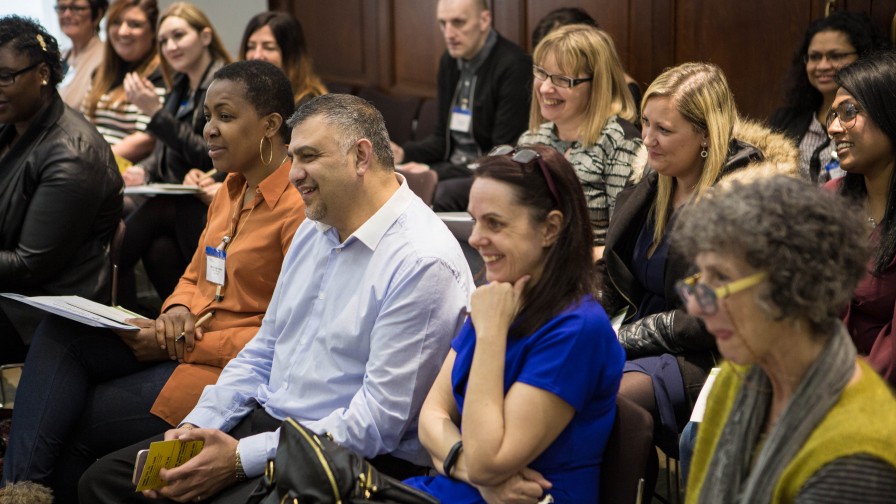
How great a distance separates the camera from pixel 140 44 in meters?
5.63

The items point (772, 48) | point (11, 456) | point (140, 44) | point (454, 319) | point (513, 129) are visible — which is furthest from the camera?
point (140, 44)

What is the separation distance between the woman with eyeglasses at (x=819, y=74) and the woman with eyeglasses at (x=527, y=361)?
7.18 ft

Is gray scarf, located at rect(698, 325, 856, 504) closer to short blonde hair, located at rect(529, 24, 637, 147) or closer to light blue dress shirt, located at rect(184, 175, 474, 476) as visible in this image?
light blue dress shirt, located at rect(184, 175, 474, 476)

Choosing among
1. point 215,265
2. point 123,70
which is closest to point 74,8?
point 123,70

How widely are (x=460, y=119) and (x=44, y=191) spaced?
2455mm

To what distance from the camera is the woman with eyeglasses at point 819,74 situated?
3.92m

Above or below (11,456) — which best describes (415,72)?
above

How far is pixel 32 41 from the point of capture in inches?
133

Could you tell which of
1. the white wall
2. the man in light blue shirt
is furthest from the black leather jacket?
the white wall

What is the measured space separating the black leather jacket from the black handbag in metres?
1.64

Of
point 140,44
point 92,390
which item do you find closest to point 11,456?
point 92,390

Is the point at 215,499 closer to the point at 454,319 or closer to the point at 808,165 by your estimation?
the point at 454,319

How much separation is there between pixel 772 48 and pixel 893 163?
6.83 ft

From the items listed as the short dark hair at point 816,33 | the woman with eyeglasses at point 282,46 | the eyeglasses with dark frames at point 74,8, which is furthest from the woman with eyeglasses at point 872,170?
the eyeglasses with dark frames at point 74,8
